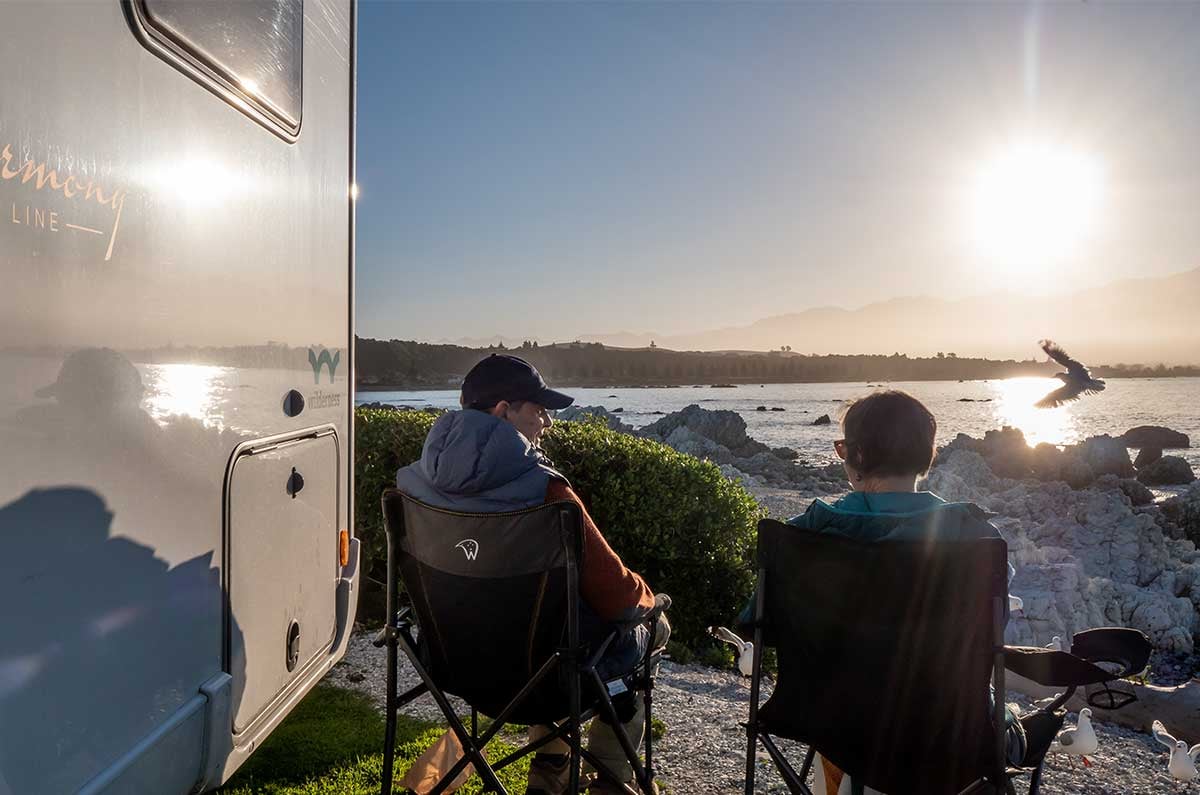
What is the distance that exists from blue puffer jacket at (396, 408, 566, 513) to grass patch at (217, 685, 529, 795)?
149 cm

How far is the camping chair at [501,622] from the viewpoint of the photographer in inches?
96.4

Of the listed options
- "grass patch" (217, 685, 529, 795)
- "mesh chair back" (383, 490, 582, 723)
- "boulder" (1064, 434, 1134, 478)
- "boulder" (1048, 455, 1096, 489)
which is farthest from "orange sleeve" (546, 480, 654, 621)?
"boulder" (1064, 434, 1134, 478)

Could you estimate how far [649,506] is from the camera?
5473mm

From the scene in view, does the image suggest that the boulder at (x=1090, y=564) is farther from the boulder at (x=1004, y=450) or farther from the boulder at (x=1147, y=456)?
the boulder at (x=1147, y=456)

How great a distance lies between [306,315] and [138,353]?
41.9 inches

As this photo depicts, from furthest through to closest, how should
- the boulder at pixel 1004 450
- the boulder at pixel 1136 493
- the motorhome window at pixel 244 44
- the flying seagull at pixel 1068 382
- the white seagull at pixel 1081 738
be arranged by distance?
the boulder at pixel 1004 450, the boulder at pixel 1136 493, the flying seagull at pixel 1068 382, the white seagull at pixel 1081 738, the motorhome window at pixel 244 44

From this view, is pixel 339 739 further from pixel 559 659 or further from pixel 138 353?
pixel 138 353

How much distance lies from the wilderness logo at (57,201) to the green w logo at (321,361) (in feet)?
3.99

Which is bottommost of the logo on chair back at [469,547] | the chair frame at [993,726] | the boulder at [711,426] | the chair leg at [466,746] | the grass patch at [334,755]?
the boulder at [711,426]

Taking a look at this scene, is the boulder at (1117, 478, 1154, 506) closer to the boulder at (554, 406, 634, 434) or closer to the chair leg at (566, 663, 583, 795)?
the boulder at (554, 406, 634, 434)

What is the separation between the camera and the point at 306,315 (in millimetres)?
2904

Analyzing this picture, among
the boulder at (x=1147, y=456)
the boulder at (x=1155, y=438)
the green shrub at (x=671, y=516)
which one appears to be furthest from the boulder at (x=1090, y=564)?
the boulder at (x=1155, y=438)

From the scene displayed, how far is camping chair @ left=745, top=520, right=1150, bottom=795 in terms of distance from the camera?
209 centimetres

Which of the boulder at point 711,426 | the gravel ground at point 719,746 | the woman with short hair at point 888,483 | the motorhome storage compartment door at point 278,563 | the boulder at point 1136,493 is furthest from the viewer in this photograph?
the boulder at point 711,426
